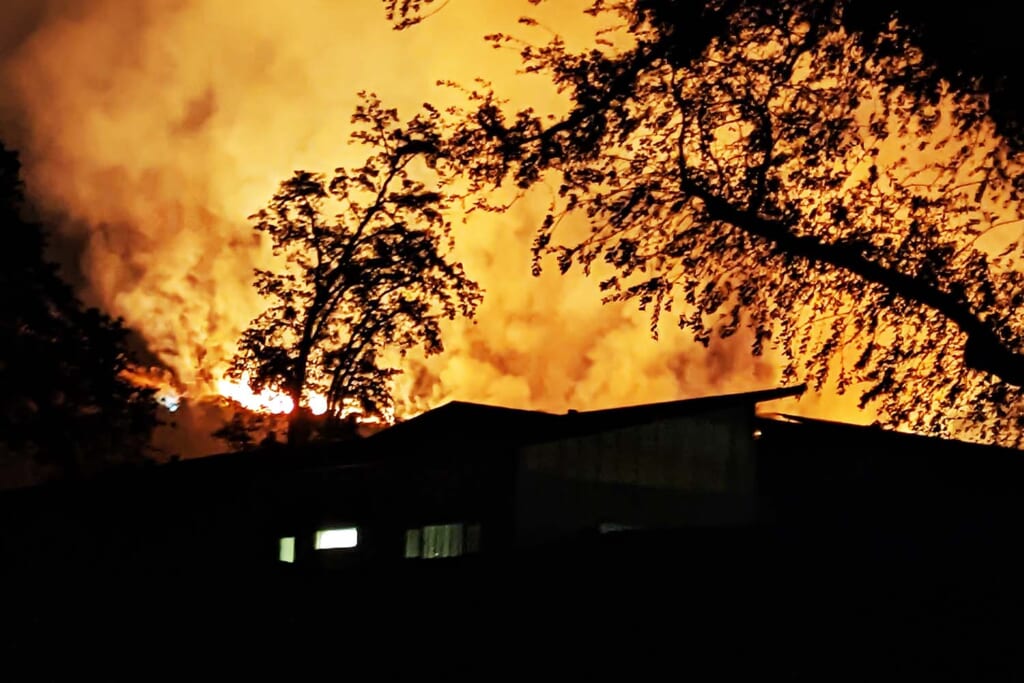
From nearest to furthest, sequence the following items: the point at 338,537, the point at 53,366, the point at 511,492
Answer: the point at 511,492 < the point at 338,537 < the point at 53,366

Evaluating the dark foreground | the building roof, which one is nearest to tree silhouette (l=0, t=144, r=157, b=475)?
the building roof

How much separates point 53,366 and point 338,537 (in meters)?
10.5

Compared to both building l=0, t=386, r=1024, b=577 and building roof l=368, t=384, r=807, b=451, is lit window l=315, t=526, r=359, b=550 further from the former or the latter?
building roof l=368, t=384, r=807, b=451

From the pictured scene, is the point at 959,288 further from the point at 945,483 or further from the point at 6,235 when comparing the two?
the point at 6,235

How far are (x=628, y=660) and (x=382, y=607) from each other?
342 centimetres

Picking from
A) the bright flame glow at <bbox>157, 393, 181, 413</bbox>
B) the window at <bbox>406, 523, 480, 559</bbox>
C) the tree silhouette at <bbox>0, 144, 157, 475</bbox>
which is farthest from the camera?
the bright flame glow at <bbox>157, 393, 181, 413</bbox>

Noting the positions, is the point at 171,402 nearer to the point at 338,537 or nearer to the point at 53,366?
the point at 53,366

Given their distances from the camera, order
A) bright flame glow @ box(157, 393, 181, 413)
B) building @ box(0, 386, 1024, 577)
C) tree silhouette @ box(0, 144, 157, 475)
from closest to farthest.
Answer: building @ box(0, 386, 1024, 577) < tree silhouette @ box(0, 144, 157, 475) < bright flame glow @ box(157, 393, 181, 413)

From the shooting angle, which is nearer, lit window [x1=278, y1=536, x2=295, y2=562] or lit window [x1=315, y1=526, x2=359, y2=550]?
lit window [x1=278, y1=536, x2=295, y2=562]

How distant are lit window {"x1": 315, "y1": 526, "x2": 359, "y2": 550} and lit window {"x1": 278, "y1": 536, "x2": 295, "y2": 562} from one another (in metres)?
0.44

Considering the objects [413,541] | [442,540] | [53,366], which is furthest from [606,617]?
[53,366]

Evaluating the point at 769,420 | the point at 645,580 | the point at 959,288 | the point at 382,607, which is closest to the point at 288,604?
the point at 382,607

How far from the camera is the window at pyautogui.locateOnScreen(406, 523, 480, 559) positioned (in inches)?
827

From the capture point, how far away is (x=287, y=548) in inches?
863
